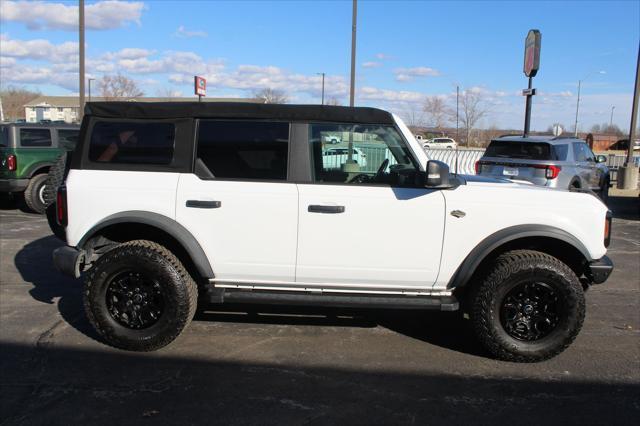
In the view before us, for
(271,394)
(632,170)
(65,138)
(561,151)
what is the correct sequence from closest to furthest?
(271,394)
(561,151)
(65,138)
(632,170)

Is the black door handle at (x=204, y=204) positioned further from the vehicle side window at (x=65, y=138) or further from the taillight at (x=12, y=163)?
the vehicle side window at (x=65, y=138)

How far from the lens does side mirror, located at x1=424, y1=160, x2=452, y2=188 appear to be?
12.7 ft

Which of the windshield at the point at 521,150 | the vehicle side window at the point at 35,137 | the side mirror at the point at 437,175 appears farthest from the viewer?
the vehicle side window at the point at 35,137

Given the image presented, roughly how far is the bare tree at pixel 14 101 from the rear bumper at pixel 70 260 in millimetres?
93154

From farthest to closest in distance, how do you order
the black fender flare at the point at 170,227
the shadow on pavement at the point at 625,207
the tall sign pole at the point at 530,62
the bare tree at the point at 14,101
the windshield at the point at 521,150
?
the bare tree at the point at 14,101 → the tall sign pole at the point at 530,62 → the shadow on pavement at the point at 625,207 → the windshield at the point at 521,150 → the black fender flare at the point at 170,227

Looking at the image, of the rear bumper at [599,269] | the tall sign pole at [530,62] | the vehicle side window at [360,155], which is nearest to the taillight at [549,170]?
the tall sign pole at [530,62]

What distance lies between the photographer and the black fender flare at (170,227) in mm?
4117

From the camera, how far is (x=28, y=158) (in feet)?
36.7

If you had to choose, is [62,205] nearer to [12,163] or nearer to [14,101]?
[12,163]

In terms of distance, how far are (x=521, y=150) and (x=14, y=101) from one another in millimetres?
110732


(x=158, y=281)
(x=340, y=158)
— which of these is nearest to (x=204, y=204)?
(x=158, y=281)

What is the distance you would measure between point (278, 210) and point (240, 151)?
59 centimetres

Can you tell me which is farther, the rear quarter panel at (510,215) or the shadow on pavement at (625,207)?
the shadow on pavement at (625,207)

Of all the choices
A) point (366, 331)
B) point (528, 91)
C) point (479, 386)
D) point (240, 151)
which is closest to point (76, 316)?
point (240, 151)
